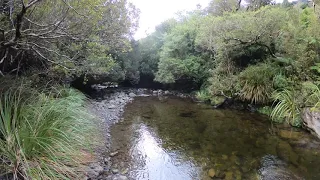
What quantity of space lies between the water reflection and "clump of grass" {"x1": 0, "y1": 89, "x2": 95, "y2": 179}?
6.51 ft

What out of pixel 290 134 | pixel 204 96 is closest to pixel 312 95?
pixel 290 134

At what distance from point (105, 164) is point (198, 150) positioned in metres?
2.69

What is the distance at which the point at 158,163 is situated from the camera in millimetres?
5871

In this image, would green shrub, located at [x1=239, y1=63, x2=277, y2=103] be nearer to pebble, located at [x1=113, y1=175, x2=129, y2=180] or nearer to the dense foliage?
the dense foliage

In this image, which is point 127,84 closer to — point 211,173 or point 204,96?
point 204,96

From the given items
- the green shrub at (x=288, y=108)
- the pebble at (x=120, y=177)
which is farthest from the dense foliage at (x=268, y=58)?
the pebble at (x=120, y=177)

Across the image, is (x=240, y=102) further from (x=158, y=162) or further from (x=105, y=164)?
(x=105, y=164)

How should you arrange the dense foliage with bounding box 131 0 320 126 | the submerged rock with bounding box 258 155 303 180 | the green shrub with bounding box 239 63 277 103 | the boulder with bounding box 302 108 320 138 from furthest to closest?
the green shrub with bounding box 239 63 277 103, the dense foliage with bounding box 131 0 320 126, the boulder with bounding box 302 108 320 138, the submerged rock with bounding box 258 155 303 180

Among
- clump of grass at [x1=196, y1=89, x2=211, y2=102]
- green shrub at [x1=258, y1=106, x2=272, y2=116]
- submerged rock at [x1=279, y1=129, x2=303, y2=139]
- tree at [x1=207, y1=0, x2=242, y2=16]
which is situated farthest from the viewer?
tree at [x1=207, y1=0, x2=242, y2=16]

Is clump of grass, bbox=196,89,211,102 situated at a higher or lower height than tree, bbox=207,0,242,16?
lower

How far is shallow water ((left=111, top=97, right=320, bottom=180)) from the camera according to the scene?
5426 millimetres

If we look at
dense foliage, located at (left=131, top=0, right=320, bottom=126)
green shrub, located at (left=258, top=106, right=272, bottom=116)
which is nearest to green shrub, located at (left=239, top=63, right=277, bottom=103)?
dense foliage, located at (left=131, top=0, right=320, bottom=126)

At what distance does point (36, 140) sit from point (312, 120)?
8207mm

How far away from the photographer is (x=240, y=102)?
39.5ft
